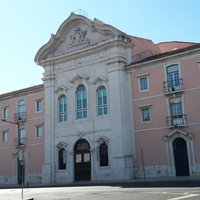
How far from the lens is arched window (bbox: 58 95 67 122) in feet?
146

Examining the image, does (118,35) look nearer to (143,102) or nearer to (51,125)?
(143,102)

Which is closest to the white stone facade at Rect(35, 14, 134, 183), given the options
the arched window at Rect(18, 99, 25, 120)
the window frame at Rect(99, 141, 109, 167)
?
the window frame at Rect(99, 141, 109, 167)

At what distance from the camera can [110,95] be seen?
133ft

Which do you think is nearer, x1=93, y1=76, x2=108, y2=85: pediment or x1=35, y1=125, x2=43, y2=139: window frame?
x1=93, y1=76, x2=108, y2=85: pediment

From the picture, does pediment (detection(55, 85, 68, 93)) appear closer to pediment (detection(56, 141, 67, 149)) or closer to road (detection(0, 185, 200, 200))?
pediment (detection(56, 141, 67, 149))

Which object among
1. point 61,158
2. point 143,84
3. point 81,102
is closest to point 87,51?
point 81,102

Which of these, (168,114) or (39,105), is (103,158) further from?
(39,105)

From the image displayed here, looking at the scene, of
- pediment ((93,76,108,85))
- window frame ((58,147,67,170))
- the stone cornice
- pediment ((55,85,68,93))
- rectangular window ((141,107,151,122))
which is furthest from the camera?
pediment ((55,85,68,93))

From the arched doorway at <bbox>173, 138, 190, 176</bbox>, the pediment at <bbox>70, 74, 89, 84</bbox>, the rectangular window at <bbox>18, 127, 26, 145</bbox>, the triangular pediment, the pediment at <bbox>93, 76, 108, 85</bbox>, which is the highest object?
the triangular pediment

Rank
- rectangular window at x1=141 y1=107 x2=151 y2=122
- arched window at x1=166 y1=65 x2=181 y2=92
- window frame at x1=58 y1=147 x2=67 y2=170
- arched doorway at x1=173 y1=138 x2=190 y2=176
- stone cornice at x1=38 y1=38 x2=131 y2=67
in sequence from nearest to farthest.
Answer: arched doorway at x1=173 y1=138 x2=190 y2=176 < arched window at x1=166 y1=65 x2=181 y2=92 < rectangular window at x1=141 y1=107 x2=151 y2=122 < stone cornice at x1=38 y1=38 x2=131 y2=67 < window frame at x1=58 y1=147 x2=67 y2=170

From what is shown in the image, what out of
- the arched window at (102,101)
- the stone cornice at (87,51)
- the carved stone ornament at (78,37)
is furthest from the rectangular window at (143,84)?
the carved stone ornament at (78,37)

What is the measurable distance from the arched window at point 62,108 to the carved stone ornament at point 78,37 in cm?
655

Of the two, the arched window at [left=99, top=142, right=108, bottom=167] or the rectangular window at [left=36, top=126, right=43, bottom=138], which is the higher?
the rectangular window at [left=36, top=126, right=43, bottom=138]

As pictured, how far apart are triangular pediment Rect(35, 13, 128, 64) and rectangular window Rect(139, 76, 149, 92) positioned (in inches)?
209
